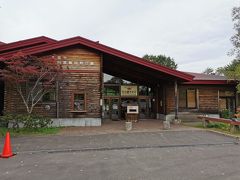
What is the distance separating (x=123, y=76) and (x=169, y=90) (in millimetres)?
4085

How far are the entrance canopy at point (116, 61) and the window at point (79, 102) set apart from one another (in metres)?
3.15

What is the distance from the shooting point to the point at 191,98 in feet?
64.6

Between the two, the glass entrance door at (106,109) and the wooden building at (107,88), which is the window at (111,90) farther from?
the glass entrance door at (106,109)

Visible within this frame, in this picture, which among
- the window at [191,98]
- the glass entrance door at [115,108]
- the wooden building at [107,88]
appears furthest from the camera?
the glass entrance door at [115,108]

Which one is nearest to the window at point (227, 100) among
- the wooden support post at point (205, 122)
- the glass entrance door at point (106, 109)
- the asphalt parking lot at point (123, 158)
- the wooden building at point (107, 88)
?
the wooden building at point (107, 88)

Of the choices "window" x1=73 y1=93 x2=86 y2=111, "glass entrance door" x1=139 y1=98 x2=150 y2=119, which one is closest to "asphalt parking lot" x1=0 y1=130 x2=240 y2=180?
"window" x1=73 y1=93 x2=86 y2=111

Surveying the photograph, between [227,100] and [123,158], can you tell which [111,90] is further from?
[123,158]

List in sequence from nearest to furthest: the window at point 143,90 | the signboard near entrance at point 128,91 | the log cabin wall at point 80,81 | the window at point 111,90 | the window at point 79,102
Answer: the log cabin wall at point 80,81, the window at point 79,102, the window at point 111,90, the signboard near entrance at point 128,91, the window at point 143,90

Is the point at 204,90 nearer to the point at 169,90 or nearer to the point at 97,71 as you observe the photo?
the point at 169,90

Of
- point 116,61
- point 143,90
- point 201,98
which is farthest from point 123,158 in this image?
point 143,90

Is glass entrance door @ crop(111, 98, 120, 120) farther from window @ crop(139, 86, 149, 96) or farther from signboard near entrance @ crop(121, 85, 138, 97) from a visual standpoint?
window @ crop(139, 86, 149, 96)

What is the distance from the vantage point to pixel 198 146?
8914 mm

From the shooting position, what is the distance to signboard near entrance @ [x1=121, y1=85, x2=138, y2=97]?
2092cm

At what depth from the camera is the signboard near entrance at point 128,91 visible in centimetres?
2092
